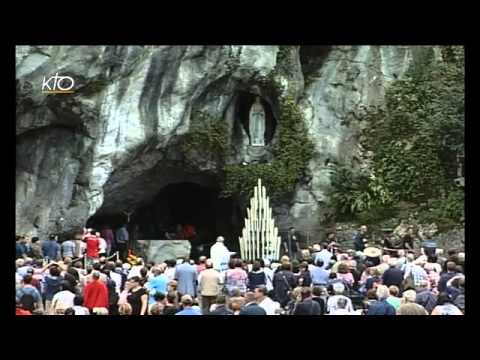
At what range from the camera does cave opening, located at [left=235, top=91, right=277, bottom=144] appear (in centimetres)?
2400

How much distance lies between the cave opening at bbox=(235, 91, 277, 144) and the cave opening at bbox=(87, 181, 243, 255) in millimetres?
2126

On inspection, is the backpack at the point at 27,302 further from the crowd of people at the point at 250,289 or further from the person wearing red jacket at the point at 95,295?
the person wearing red jacket at the point at 95,295

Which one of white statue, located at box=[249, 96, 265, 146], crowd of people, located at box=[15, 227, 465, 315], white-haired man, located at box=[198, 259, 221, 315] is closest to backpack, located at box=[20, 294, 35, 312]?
crowd of people, located at box=[15, 227, 465, 315]

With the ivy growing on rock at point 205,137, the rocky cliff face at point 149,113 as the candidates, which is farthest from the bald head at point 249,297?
the ivy growing on rock at point 205,137

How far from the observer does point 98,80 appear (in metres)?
21.8

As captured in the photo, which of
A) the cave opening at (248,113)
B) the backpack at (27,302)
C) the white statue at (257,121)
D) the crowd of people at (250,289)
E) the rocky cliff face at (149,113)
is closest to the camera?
the crowd of people at (250,289)

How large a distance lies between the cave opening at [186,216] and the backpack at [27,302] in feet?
42.4

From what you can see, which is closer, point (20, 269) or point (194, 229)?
point (20, 269)

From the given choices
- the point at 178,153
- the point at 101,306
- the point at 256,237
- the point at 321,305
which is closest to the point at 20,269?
the point at 101,306

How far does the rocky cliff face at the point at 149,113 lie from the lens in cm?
2180

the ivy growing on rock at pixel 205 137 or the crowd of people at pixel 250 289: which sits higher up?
the ivy growing on rock at pixel 205 137

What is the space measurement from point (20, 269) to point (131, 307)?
8.73 feet

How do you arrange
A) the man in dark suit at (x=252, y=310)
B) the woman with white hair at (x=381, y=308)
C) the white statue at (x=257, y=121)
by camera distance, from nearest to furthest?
the man in dark suit at (x=252, y=310), the woman with white hair at (x=381, y=308), the white statue at (x=257, y=121)

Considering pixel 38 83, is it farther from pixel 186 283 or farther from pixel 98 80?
pixel 186 283
